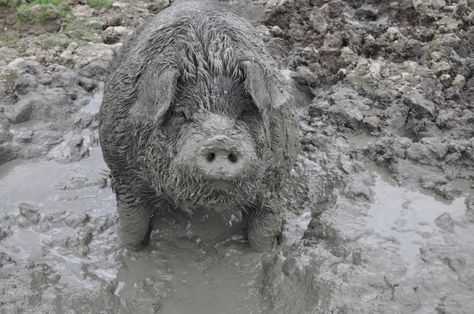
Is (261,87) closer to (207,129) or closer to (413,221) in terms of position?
(207,129)

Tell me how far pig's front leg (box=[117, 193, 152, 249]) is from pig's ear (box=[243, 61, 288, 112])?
45.1 inches

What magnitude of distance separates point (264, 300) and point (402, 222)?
126 centimetres

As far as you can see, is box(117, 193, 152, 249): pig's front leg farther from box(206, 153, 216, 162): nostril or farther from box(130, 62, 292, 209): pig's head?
box(206, 153, 216, 162): nostril

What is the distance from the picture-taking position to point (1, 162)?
16.4 feet

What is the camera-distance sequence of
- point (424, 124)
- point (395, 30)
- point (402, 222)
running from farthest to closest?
point (395, 30)
point (424, 124)
point (402, 222)

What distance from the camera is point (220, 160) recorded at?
119 inches

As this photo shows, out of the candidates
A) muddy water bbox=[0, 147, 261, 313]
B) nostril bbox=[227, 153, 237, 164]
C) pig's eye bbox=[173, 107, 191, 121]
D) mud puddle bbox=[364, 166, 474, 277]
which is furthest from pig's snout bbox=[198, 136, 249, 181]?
mud puddle bbox=[364, 166, 474, 277]

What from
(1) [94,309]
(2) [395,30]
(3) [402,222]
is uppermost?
(2) [395,30]

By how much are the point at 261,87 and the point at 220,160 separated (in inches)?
23.0

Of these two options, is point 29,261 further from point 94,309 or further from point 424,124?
point 424,124

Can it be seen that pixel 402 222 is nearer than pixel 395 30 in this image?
Yes

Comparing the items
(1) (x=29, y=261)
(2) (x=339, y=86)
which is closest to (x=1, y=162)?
(1) (x=29, y=261)

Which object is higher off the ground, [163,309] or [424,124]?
[424,124]

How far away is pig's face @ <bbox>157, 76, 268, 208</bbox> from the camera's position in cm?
305
